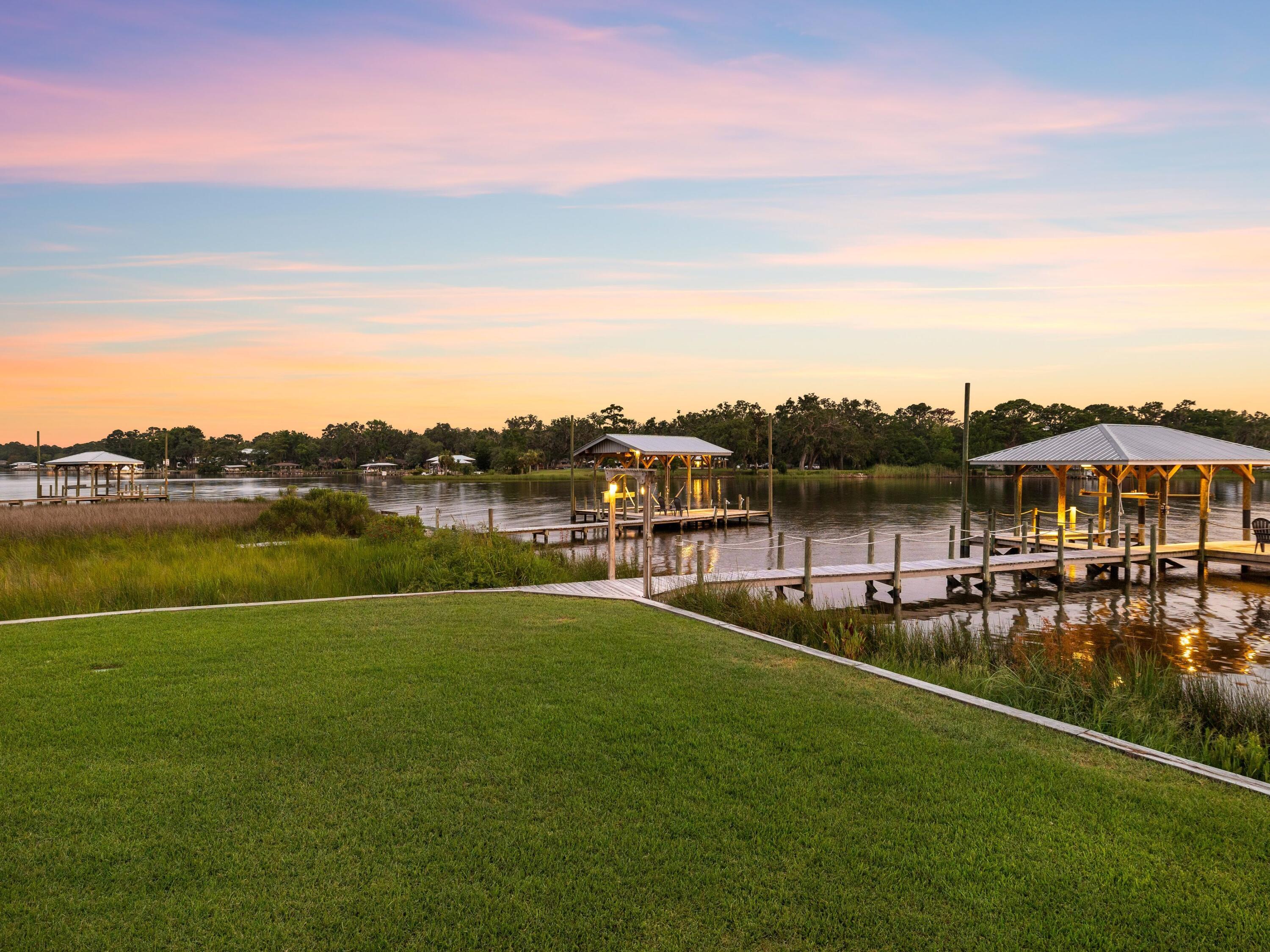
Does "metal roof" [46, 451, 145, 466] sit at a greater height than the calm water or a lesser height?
greater

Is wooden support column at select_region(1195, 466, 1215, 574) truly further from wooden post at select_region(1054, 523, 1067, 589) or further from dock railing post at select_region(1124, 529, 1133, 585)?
wooden post at select_region(1054, 523, 1067, 589)

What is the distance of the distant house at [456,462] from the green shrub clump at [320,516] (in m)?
85.4

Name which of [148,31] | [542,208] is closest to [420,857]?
[148,31]

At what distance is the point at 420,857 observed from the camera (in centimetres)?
331

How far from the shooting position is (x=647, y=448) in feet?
106

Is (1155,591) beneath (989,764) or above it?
beneath

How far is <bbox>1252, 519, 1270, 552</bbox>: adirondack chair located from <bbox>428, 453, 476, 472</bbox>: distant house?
95012mm

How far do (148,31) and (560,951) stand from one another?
17.8m

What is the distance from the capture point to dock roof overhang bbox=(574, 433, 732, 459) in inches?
1271

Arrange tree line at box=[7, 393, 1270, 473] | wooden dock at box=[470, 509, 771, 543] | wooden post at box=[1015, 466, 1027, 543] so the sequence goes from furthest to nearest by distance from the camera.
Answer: tree line at box=[7, 393, 1270, 473]
wooden dock at box=[470, 509, 771, 543]
wooden post at box=[1015, 466, 1027, 543]

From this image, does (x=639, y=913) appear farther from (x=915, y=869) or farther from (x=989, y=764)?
(x=989, y=764)

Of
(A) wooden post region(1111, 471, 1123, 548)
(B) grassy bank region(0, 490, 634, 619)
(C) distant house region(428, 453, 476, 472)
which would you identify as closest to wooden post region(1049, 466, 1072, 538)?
(A) wooden post region(1111, 471, 1123, 548)

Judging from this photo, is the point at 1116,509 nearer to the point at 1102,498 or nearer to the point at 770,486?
the point at 1102,498

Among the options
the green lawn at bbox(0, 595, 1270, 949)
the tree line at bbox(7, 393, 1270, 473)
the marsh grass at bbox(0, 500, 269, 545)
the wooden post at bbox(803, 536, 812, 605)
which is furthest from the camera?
the tree line at bbox(7, 393, 1270, 473)
